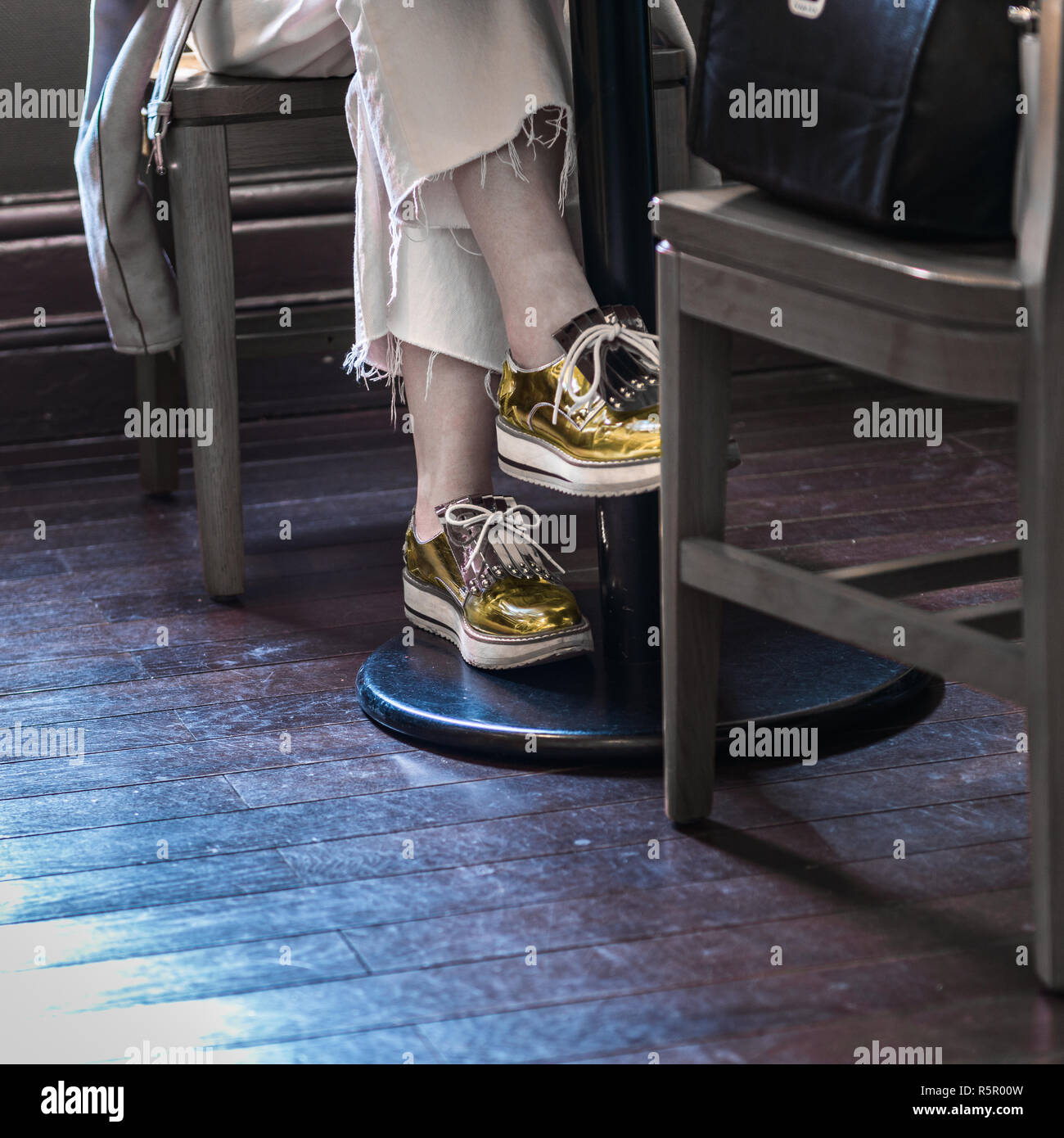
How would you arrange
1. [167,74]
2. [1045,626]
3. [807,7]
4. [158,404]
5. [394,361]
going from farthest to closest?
[158,404] → [167,74] → [394,361] → [807,7] → [1045,626]

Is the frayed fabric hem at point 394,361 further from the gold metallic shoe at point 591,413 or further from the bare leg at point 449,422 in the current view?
the gold metallic shoe at point 591,413

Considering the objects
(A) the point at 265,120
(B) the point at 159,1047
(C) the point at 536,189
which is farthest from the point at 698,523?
(A) the point at 265,120

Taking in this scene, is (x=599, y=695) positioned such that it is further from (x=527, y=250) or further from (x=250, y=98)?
(x=250, y=98)

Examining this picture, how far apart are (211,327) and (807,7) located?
34.4 inches

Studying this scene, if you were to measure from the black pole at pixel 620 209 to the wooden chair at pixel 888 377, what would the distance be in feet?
0.89

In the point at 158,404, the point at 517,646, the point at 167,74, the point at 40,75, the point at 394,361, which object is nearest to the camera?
the point at 517,646

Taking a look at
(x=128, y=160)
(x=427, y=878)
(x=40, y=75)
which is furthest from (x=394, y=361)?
(x=40, y=75)

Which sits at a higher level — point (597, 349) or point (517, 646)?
point (597, 349)

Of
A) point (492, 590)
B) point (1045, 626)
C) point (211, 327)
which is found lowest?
point (492, 590)

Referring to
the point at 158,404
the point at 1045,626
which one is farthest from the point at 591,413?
the point at 158,404

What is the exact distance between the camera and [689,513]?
117 cm

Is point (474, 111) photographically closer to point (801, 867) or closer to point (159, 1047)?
point (801, 867)

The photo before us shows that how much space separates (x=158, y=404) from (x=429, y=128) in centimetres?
86

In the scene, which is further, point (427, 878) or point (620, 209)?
point (620, 209)
